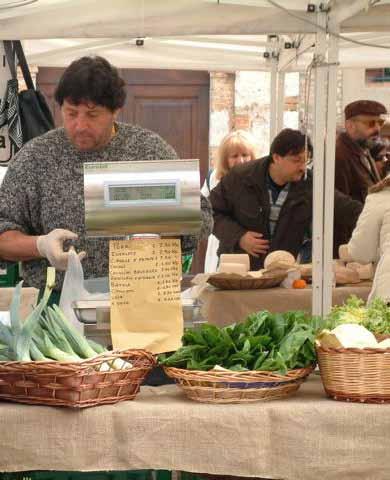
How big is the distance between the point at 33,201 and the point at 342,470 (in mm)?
1220

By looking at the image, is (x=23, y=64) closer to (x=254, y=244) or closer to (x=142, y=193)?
(x=254, y=244)

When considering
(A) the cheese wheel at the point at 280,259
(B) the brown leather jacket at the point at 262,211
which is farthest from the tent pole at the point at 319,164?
(B) the brown leather jacket at the point at 262,211

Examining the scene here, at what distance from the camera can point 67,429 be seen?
2363mm

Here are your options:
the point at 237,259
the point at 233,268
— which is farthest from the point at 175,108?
the point at 233,268

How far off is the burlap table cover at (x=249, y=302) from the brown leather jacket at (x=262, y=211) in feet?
2.92

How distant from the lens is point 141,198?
100 inches

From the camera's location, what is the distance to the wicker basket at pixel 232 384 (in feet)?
7.87

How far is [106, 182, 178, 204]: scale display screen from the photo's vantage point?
254 cm

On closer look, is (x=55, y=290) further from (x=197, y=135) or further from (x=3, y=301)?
(x=197, y=135)

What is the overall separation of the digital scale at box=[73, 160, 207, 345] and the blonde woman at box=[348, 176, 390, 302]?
1992 millimetres

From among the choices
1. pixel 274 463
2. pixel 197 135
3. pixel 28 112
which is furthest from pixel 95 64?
pixel 197 135

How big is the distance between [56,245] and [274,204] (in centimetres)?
334

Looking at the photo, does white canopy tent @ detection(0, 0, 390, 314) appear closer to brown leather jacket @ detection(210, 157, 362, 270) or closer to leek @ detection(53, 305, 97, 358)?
brown leather jacket @ detection(210, 157, 362, 270)

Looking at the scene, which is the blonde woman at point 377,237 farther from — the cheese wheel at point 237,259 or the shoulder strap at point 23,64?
the shoulder strap at point 23,64
